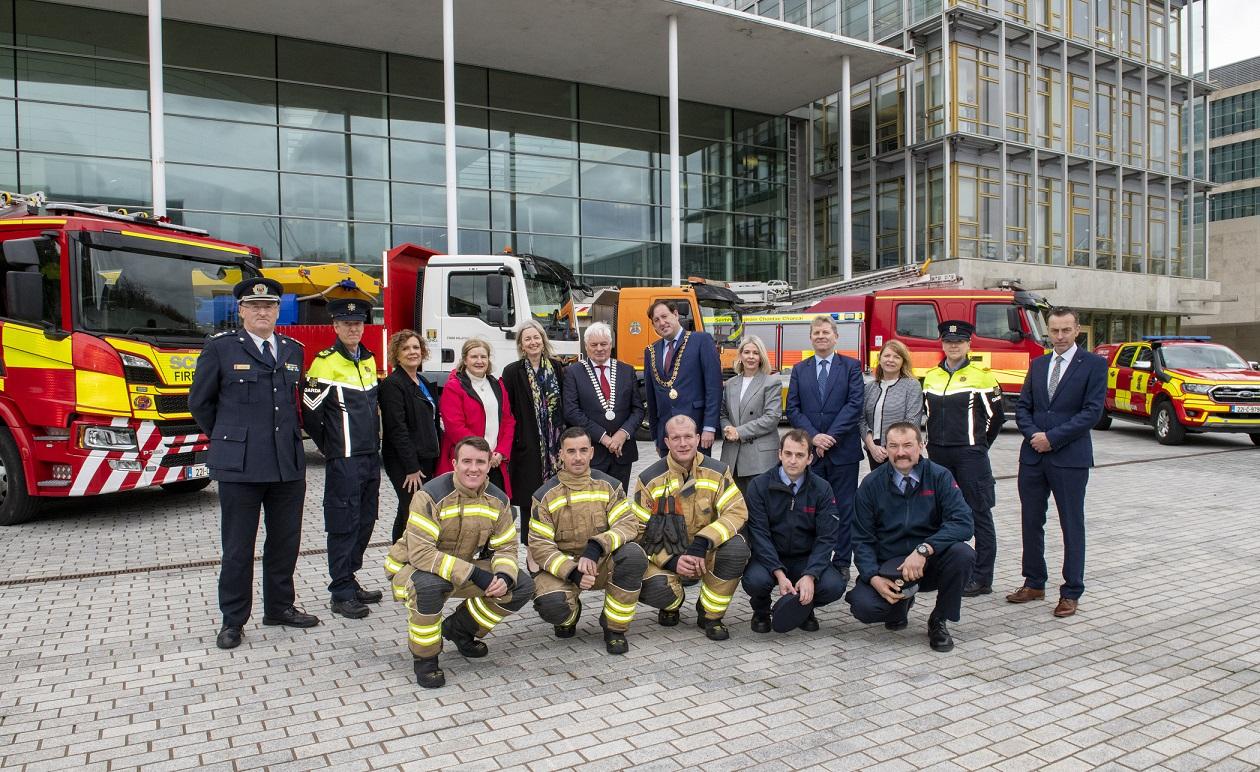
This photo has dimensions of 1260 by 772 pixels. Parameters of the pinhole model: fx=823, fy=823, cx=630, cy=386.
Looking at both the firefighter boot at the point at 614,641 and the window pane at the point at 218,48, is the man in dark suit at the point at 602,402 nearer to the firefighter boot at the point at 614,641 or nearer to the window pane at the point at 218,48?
the firefighter boot at the point at 614,641

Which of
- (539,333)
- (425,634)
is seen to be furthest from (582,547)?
(539,333)

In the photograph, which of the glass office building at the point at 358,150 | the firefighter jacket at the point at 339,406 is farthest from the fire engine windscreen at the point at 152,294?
the glass office building at the point at 358,150

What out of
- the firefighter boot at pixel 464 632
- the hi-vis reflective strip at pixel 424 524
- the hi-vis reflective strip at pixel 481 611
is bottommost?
the firefighter boot at pixel 464 632

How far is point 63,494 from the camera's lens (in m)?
7.22

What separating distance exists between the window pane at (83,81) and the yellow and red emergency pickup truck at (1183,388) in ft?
69.7

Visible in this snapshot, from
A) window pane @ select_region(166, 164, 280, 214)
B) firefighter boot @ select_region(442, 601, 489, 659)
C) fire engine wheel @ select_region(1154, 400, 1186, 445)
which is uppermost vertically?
window pane @ select_region(166, 164, 280, 214)

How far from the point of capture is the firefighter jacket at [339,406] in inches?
193

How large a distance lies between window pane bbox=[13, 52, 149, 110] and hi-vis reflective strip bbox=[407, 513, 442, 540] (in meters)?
19.8

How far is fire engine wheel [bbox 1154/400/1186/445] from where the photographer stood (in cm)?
1339

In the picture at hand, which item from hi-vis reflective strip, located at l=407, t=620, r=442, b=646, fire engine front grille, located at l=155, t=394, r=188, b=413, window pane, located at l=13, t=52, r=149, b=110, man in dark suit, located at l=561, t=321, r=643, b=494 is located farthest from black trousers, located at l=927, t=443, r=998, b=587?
window pane, located at l=13, t=52, r=149, b=110

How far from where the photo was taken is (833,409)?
18.9ft

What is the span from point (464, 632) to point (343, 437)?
151 centimetres

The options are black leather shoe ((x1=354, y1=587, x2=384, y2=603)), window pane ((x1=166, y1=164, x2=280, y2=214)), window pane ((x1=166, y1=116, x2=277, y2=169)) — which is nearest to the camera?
black leather shoe ((x1=354, y1=587, x2=384, y2=603))

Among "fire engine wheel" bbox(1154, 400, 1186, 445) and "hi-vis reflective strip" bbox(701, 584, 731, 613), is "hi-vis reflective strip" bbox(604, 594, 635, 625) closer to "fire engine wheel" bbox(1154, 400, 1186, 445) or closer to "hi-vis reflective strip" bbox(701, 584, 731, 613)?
"hi-vis reflective strip" bbox(701, 584, 731, 613)
